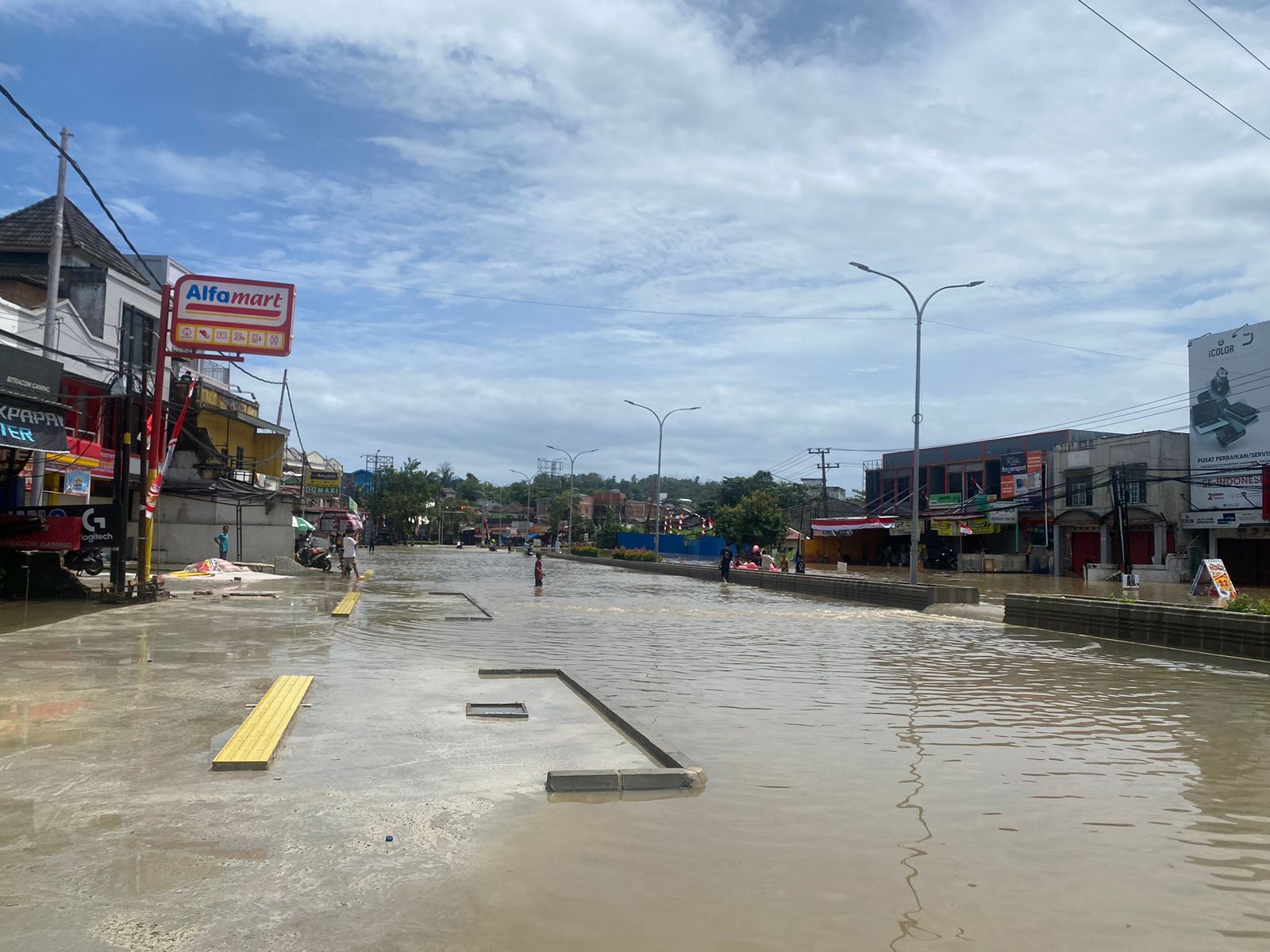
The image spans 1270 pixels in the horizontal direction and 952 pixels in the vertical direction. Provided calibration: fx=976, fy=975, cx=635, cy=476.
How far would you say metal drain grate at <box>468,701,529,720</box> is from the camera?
361 inches

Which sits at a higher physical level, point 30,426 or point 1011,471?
point 1011,471

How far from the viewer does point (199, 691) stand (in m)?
9.94

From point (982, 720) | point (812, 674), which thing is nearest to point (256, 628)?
point (812, 674)

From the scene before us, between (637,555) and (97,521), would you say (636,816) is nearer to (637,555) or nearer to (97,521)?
(97,521)

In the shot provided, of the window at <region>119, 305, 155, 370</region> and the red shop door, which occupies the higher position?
the window at <region>119, 305, 155, 370</region>

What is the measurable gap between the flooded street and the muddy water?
0.09ft

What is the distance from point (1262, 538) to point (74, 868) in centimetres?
5237

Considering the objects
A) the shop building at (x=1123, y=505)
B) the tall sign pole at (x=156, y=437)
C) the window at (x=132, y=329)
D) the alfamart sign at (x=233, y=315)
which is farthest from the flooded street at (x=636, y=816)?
the shop building at (x=1123, y=505)

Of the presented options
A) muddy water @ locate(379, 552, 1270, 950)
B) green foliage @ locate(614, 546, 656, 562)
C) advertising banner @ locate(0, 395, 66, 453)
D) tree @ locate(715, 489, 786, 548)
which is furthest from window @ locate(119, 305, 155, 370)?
tree @ locate(715, 489, 786, 548)

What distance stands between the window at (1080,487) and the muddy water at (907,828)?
45458 millimetres

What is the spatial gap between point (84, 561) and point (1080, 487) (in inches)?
1961

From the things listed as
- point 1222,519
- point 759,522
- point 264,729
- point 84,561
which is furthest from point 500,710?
point 759,522

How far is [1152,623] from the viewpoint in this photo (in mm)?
18047

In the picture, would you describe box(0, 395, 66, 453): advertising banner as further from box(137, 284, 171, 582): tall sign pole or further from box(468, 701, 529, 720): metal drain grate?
box(468, 701, 529, 720): metal drain grate
